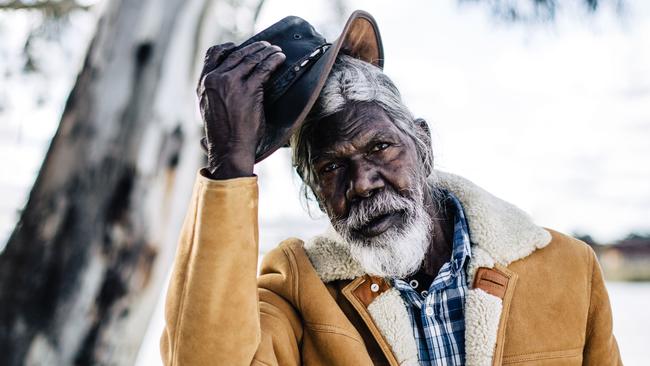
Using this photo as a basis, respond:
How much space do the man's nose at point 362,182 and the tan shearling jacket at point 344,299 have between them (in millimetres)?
203

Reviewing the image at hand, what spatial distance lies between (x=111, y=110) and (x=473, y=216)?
4.83 feet

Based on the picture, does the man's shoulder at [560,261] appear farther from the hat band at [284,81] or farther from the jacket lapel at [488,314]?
the hat band at [284,81]

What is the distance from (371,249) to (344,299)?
213 mm

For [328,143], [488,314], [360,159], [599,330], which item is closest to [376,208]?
[360,159]

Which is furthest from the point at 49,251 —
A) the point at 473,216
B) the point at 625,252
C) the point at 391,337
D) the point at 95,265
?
the point at 625,252

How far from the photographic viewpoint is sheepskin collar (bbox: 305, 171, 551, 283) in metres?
2.24

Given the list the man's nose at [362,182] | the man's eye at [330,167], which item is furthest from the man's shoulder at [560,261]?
the man's eye at [330,167]

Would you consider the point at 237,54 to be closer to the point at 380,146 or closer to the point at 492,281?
the point at 380,146

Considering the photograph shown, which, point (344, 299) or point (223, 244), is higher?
point (223, 244)

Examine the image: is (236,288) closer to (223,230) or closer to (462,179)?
(223,230)

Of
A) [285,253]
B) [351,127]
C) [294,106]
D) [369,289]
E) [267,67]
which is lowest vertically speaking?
[369,289]

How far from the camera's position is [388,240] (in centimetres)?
219

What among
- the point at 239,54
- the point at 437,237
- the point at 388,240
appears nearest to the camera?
the point at 239,54

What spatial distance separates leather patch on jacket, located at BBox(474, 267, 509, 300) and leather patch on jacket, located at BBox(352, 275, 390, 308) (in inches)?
12.4
